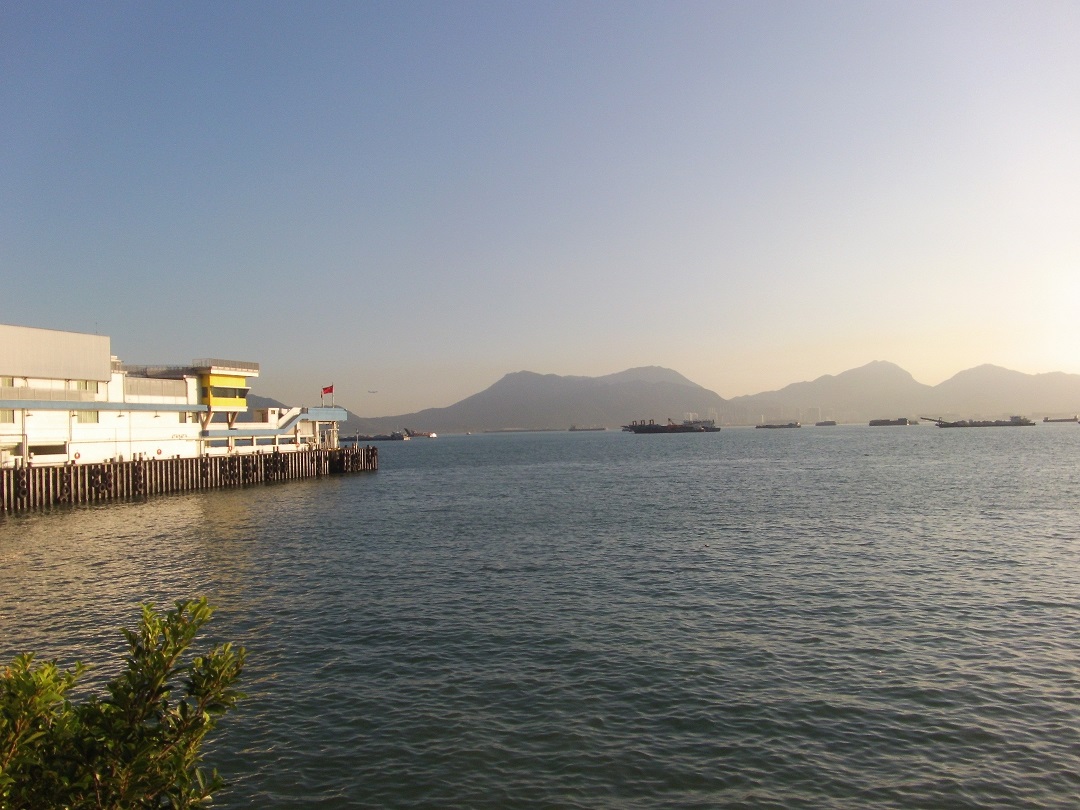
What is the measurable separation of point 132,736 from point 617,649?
626 inches

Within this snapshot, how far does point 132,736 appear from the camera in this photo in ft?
23.9

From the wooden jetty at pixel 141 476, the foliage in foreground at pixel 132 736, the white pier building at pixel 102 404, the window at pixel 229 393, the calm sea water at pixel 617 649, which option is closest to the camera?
the foliage in foreground at pixel 132 736

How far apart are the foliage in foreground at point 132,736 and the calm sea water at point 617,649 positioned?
700 centimetres

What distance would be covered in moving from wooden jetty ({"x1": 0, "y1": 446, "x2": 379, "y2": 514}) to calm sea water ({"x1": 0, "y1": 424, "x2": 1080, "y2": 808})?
37.7 ft

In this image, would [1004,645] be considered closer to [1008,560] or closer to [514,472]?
[1008,560]

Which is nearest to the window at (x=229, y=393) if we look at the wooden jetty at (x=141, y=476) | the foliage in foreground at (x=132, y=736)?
the wooden jetty at (x=141, y=476)

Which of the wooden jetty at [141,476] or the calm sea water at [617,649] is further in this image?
the wooden jetty at [141,476]

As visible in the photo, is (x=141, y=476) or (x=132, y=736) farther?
(x=141, y=476)

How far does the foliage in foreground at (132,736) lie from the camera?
688 centimetres

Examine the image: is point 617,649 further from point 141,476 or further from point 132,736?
point 141,476

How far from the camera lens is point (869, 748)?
14922 mm

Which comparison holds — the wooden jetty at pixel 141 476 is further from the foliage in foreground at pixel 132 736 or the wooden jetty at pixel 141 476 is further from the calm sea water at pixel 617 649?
the foliage in foreground at pixel 132 736

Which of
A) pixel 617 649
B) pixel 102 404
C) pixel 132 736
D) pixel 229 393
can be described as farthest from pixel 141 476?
pixel 132 736

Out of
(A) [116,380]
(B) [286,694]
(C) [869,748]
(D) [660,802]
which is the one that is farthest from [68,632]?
(A) [116,380]
